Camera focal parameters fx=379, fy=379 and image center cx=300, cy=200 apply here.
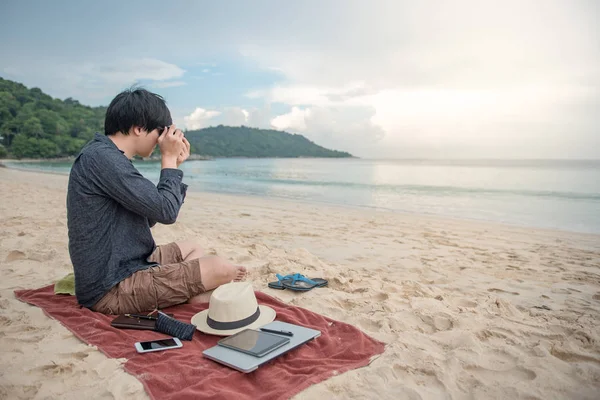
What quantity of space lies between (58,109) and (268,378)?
99109 millimetres

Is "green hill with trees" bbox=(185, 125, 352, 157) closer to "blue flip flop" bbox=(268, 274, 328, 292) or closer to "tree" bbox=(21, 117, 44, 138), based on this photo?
"tree" bbox=(21, 117, 44, 138)

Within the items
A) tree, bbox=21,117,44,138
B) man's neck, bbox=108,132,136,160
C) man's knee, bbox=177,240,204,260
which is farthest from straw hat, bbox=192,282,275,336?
tree, bbox=21,117,44,138

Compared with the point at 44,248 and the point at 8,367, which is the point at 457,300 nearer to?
the point at 8,367

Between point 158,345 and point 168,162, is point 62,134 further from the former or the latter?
point 158,345

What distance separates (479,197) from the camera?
17.5 metres

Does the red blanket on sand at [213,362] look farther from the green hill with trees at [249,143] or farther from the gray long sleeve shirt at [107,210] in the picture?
the green hill with trees at [249,143]

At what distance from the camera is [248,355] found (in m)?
2.33

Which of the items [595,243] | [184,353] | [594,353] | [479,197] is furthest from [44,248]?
[479,197]

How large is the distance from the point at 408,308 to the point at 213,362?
1.78m

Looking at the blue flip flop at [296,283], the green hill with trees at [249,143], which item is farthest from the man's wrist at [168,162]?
the green hill with trees at [249,143]

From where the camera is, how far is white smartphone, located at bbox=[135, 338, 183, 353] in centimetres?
242

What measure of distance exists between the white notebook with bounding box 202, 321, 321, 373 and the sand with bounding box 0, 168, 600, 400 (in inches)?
13.7

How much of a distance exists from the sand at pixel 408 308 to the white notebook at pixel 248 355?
1.14 feet

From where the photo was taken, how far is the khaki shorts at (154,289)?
9.46 feet
